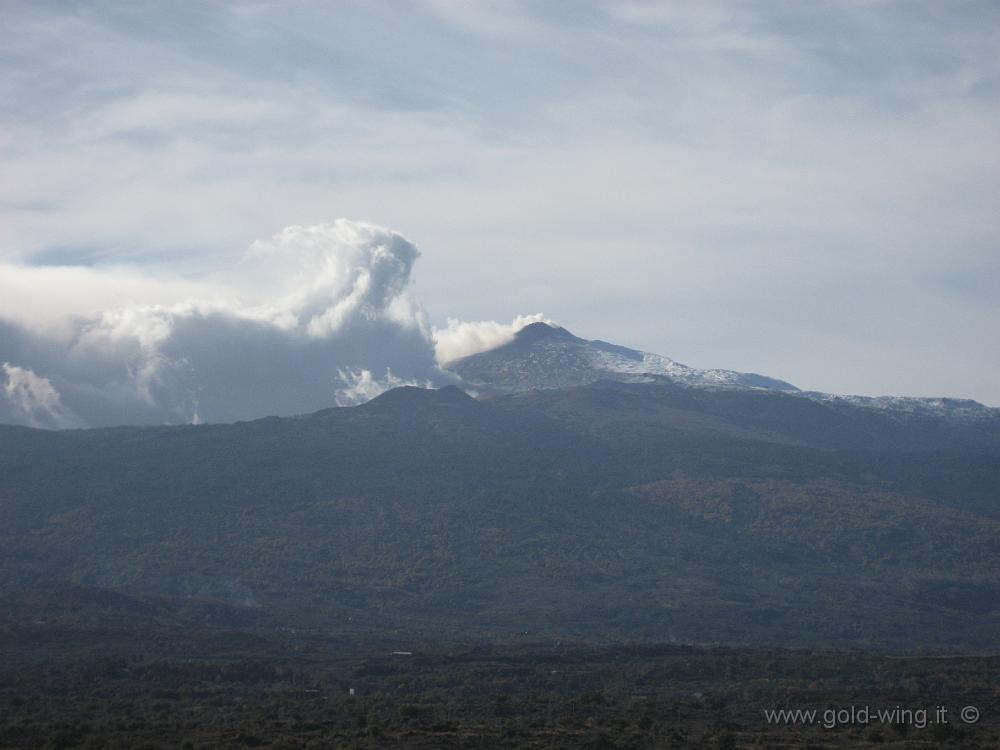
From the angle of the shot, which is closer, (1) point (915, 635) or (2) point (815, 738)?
(2) point (815, 738)

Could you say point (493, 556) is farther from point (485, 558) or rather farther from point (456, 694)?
point (456, 694)

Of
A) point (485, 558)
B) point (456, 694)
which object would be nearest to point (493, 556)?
point (485, 558)

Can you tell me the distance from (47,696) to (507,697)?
24.8 m

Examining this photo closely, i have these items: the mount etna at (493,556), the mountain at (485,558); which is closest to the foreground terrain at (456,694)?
the mountain at (485,558)

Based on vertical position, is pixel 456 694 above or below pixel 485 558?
below

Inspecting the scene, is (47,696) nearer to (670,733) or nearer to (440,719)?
(440,719)

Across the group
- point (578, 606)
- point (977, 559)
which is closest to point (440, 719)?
point (578, 606)

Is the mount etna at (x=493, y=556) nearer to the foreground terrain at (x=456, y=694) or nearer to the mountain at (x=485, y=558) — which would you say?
the mountain at (x=485, y=558)

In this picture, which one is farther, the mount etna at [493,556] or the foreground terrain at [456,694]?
the mount etna at [493,556]

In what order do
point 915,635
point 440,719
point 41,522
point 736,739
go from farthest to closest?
point 41,522, point 915,635, point 440,719, point 736,739

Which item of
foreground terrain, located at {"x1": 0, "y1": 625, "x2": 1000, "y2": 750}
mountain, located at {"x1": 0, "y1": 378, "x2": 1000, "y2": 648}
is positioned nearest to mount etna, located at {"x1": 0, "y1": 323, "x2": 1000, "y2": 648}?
mountain, located at {"x1": 0, "y1": 378, "x2": 1000, "y2": 648}

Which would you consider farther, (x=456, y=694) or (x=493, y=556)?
(x=493, y=556)

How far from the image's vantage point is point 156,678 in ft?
270

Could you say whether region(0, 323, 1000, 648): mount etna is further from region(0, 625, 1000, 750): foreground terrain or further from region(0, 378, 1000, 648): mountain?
region(0, 625, 1000, 750): foreground terrain
